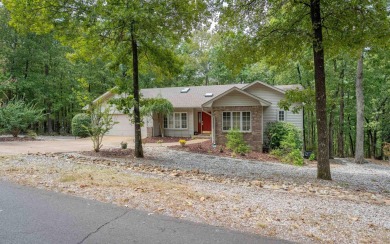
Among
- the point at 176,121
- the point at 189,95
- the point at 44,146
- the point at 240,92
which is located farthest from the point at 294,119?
the point at 44,146

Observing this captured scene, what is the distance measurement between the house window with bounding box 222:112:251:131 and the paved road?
13047 mm

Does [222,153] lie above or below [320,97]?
below

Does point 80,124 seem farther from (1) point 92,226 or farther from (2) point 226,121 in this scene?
(1) point 92,226

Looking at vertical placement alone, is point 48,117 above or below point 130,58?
below

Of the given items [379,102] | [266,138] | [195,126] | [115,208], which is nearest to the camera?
[115,208]

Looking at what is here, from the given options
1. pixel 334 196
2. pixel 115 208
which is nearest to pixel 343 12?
pixel 334 196

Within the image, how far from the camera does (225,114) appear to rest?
17.1 meters

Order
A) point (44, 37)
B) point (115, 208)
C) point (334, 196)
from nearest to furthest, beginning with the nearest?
point (115, 208), point (334, 196), point (44, 37)

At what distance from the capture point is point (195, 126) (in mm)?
21016

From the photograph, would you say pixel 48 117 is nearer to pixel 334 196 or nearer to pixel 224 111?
pixel 224 111

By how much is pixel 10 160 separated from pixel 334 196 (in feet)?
31.2

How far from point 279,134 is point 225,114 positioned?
3.62 m

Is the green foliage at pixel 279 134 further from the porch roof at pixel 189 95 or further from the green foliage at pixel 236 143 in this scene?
the porch roof at pixel 189 95

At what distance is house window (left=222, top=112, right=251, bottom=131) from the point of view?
54.3 ft
